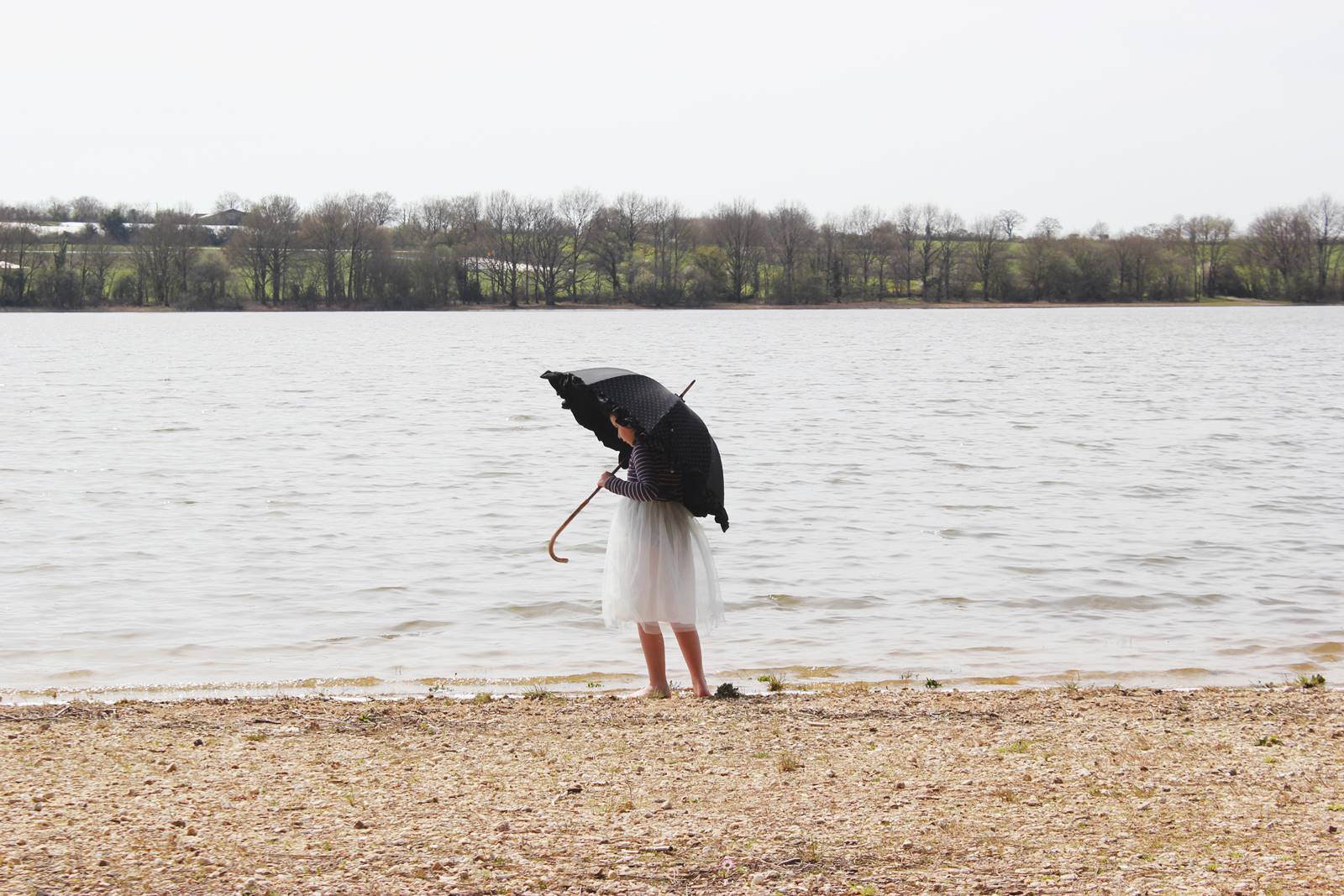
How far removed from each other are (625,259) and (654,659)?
387 feet

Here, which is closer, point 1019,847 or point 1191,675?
point 1019,847

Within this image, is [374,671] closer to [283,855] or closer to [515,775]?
[515,775]

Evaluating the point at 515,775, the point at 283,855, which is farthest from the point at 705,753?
the point at 283,855

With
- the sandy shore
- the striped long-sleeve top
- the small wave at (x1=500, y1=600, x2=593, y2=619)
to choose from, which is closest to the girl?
the striped long-sleeve top

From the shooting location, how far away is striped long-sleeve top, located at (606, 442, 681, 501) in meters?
7.68

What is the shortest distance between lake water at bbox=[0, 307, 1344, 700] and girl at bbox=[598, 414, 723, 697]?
5.55 ft

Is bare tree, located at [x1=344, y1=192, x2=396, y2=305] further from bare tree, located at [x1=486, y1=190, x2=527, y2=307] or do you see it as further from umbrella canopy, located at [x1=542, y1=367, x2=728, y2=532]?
umbrella canopy, located at [x1=542, y1=367, x2=728, y2=532]

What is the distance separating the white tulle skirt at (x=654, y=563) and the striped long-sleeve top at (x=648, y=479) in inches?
3.7

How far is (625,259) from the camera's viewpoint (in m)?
125

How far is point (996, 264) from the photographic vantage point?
128 meters

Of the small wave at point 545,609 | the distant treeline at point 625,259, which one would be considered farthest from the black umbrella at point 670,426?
the distant treeline at point 625,259

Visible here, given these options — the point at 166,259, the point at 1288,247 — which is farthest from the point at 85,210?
the point at 1288,247

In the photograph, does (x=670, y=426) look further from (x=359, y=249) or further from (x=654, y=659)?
(x=359, y=249)

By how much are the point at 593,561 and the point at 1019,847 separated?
9519 millimetres
